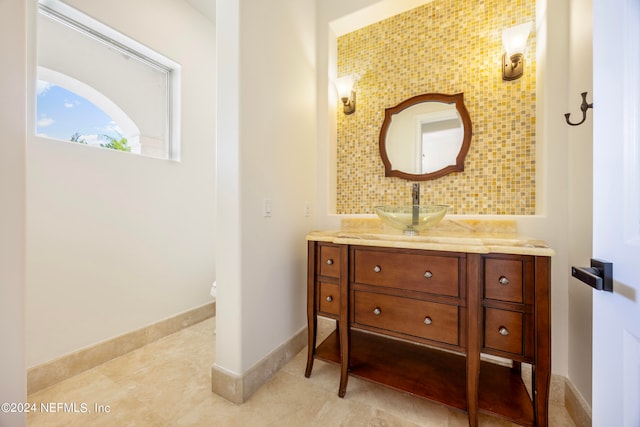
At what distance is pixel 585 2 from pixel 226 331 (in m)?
2.59

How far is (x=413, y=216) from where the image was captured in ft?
4.72

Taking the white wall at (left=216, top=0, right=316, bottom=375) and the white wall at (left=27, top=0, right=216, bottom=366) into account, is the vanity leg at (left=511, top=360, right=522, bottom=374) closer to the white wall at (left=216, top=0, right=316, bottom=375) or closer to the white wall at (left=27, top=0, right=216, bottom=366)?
the white wall at (left=216, top=0, right=316, bottom=375)

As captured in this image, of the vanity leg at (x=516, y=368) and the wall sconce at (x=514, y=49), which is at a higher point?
the wall sconce at (x=514, y=49)

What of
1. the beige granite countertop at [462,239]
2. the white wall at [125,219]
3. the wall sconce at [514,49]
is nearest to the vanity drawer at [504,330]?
the beige granite countertop at [462,239]

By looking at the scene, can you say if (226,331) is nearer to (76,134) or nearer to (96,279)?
(96,279)

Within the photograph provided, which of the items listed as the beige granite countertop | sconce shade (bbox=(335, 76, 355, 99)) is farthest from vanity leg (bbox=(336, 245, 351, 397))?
sconce shade (bbox=(335, 76, 355, 99))

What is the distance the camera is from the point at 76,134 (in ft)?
5.72

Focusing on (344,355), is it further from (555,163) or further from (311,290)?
(555,163)

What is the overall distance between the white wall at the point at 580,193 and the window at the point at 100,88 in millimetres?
2953

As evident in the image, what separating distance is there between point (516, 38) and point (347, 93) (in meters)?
1.14

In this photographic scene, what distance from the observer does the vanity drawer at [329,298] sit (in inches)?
58.3

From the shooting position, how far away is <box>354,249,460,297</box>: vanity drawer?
1172 mm

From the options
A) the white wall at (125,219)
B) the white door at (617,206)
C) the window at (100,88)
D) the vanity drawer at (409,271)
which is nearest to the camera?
the white door at (617,206)

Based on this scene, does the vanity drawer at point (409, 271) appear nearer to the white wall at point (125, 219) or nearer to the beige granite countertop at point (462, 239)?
the beige granite countertop at point (462, 239)
